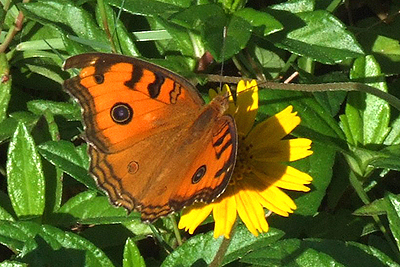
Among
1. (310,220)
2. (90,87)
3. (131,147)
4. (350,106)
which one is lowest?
(310,220)

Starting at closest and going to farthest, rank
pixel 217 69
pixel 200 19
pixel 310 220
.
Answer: pixel 200 19
pixel 310 220
pixel 217 69

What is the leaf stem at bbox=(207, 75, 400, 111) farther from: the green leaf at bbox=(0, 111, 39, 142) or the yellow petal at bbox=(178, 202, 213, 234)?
the green leaf at bbox=(0, 111, 39, 142)

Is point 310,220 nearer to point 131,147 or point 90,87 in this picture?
point 131,147

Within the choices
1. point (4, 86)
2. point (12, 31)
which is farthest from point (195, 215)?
point (12, 31)

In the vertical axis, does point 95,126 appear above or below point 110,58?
below

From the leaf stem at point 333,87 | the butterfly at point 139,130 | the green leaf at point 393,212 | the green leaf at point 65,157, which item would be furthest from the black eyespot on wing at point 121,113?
the green leaf at point 393,212

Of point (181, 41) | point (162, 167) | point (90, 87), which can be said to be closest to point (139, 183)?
point (162, 167)

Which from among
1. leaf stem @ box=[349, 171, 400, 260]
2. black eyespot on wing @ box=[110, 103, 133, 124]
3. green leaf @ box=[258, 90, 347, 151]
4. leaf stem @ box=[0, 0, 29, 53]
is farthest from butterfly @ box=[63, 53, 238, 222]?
leaf stem @ box=[0, 0, 29, 53]
